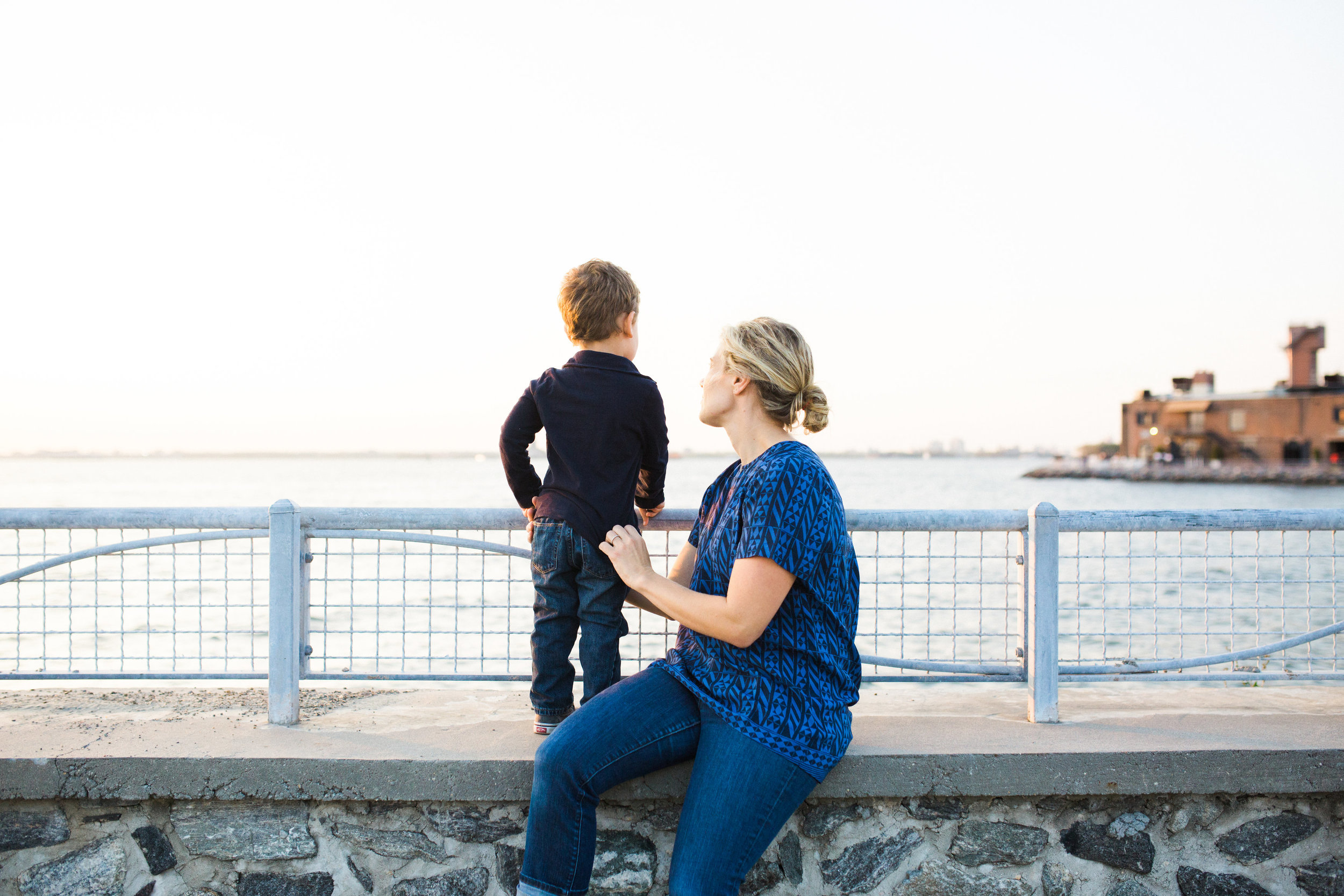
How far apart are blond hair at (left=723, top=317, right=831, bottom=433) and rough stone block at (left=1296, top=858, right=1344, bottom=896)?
207 cm

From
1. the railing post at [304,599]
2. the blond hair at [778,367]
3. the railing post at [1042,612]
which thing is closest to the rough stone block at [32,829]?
the railing post at [304,599]

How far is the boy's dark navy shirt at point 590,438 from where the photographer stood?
267cm

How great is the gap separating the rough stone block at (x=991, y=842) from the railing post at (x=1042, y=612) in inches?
17.3

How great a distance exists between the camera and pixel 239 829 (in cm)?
266

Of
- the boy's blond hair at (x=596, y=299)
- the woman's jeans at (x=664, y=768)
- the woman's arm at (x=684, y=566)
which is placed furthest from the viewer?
the boy's blond hair at (x=596, y=299)

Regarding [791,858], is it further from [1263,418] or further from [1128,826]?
[1263,418]

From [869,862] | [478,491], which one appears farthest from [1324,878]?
[478,491]

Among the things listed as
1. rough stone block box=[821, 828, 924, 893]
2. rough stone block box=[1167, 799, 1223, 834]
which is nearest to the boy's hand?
rough stone block box=[821, 828, 924, 893]

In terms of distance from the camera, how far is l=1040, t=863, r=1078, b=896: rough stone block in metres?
2.72

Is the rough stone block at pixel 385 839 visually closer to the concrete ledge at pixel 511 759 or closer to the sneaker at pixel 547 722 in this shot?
the concrete ledge at pixel 511 759

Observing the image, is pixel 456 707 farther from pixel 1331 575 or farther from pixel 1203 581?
pixel 1331 575

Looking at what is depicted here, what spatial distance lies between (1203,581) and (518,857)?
7.70ft

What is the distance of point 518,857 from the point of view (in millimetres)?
2682

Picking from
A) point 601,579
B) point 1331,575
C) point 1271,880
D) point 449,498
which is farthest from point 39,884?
point 449,498
